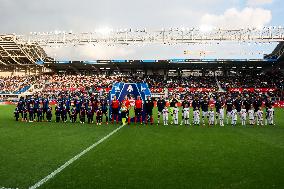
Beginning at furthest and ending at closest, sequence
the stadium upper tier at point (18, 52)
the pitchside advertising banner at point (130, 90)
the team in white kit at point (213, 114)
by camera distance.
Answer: the stadium upper tier at point (18, 52)
the pitchside advertising banner at point (130, 90)
the team in white kit at point (213, 114)

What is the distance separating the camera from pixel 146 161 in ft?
30.7

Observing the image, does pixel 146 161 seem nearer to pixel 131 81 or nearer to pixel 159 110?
pixel 159 110

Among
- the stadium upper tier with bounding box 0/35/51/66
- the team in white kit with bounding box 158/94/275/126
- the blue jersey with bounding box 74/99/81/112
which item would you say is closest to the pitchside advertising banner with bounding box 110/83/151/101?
the team in white kit with bounding box 158/94/275/126

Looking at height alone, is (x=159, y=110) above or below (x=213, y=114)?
above

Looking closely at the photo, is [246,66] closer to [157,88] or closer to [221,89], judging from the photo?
[221,89]

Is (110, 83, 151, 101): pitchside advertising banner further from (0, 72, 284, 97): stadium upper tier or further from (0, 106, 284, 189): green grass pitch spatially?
(0, 72, 284, 97): stadium upper tier

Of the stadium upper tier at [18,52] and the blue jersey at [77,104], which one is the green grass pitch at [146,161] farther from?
the stadium upper tier at [18,52]

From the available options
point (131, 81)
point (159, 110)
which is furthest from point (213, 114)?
point (131, 81)

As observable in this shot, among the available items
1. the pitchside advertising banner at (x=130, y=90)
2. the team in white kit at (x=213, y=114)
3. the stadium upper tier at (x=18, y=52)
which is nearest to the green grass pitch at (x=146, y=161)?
the team in white kit at (x=213, y=114)

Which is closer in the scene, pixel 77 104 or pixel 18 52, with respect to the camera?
pixel 77 104

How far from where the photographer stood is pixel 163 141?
1316 cm

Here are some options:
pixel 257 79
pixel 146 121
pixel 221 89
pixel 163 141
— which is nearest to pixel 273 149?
pixel 163 141

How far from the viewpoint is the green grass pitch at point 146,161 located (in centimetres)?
727

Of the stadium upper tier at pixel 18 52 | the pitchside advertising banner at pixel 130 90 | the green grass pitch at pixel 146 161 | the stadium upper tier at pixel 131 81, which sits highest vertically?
the stadium upper tier at pixel 18 52
